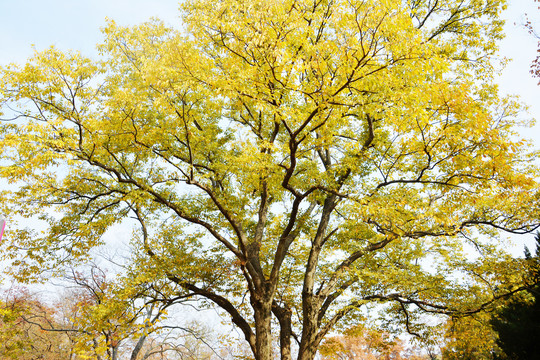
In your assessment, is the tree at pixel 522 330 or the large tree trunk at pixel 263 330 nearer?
the large tree trunk at pixel 263 330

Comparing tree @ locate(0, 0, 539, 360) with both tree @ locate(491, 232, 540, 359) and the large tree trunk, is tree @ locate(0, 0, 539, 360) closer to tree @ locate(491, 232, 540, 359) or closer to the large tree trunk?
the large tree trunk

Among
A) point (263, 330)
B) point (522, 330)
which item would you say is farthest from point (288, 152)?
point (522, 330)

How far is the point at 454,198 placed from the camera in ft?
23.6

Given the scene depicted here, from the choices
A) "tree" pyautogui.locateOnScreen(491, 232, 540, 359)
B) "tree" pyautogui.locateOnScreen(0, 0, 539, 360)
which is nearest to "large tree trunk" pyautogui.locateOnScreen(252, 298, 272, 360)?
"tree" pyautogui.locateOnScreen(0, 0, 539, 360)

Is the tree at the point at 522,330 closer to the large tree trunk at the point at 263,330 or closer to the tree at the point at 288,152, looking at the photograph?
the tree at the point at 288,152

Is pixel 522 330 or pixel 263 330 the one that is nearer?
pixel 263 330

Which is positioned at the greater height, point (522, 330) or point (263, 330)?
point (522, 330)

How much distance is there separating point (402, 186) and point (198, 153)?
5.55 m

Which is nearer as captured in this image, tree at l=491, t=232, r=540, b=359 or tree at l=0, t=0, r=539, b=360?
tree at l=0, t=0, r=539, b=360

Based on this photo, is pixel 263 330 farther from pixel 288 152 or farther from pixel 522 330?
pixel 522 330

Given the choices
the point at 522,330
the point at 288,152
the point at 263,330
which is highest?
the point at 288,152

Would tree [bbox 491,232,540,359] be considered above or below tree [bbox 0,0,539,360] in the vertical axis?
below

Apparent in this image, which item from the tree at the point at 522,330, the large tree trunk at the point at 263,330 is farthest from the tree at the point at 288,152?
the tree at the point at 522,330

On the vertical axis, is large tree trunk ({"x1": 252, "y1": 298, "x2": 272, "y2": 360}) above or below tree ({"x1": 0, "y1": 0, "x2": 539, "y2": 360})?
below
